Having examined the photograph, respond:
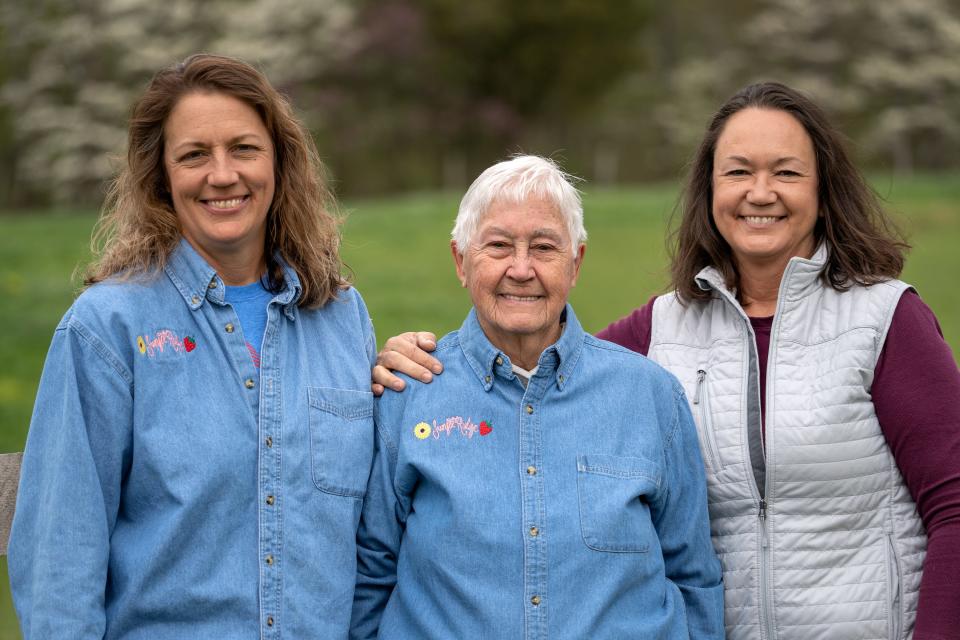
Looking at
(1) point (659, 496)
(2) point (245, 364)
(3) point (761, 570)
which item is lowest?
(3) point (761, 570)

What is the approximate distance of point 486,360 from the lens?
324 cm

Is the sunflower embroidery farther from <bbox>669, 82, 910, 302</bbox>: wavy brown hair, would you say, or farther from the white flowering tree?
the white flowering tree

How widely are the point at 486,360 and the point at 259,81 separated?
1081 millimetres

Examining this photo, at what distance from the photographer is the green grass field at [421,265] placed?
40.3ft

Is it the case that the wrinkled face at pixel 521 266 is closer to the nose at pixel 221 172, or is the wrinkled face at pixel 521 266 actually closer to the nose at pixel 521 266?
the nose at pixel 521 266

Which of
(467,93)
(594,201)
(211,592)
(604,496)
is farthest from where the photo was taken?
(467,93)

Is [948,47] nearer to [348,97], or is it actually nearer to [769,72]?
[769,72]

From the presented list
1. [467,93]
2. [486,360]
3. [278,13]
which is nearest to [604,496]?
[486,360]

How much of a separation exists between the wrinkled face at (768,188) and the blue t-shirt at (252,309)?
1.52m

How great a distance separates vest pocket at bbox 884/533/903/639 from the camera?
10.3 ft

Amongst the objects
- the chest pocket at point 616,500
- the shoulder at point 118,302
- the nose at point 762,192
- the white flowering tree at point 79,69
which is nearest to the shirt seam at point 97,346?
the shoulder at point 118,302

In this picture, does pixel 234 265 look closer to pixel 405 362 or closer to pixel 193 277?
pixel 193 277

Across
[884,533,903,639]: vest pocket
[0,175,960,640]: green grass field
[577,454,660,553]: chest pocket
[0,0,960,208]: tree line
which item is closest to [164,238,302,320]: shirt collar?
[577,454,660,553]: chest pocket

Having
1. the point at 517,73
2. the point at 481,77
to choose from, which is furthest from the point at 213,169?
the point at 481,77
